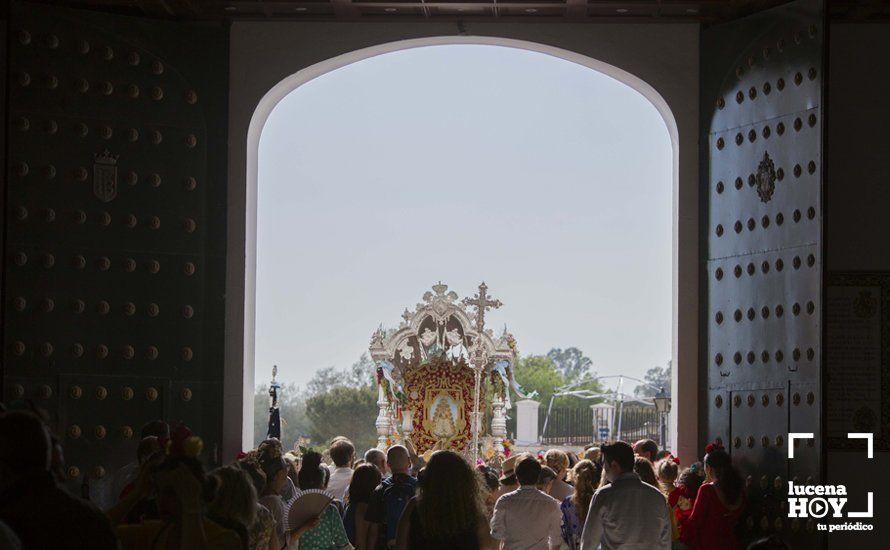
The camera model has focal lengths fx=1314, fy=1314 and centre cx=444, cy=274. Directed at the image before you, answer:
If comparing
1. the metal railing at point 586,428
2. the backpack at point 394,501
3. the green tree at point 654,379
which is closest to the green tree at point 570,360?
the green tree at point 654,379

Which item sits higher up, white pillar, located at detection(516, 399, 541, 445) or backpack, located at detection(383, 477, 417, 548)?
backpack, located at detection(383, 477, 417, 548)

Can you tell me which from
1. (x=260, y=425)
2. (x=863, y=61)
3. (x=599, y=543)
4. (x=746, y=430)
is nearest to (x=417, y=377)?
(x=746, y=430)

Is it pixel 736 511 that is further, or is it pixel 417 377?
pixel 417 377

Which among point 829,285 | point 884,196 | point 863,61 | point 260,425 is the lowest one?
point 260,425

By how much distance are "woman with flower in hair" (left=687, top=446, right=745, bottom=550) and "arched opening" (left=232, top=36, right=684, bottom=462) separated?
2.98 metres

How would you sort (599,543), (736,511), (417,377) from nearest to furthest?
(599,543), (736,511), (417,377)

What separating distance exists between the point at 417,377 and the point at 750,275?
5848mm

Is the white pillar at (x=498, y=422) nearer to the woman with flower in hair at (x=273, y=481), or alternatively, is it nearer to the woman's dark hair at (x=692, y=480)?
the woman's dark hair at (x=692, y=480)

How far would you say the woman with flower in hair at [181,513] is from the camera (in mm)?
5090

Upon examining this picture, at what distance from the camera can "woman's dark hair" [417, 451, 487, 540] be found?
6.37 meters

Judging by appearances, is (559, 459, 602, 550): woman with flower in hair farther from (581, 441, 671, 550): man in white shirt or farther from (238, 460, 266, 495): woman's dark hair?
(238, 460, 266, 495): woman's dark hair

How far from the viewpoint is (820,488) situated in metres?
10.5

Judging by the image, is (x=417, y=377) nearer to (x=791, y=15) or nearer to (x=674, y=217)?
(x=674, y=217)

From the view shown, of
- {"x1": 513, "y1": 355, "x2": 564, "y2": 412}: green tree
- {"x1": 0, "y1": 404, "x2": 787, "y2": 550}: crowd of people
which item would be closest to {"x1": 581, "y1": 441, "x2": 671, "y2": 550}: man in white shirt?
{"x1": 0, "y1": 404, "x2": 787, "y2": 550}: crowd of people
